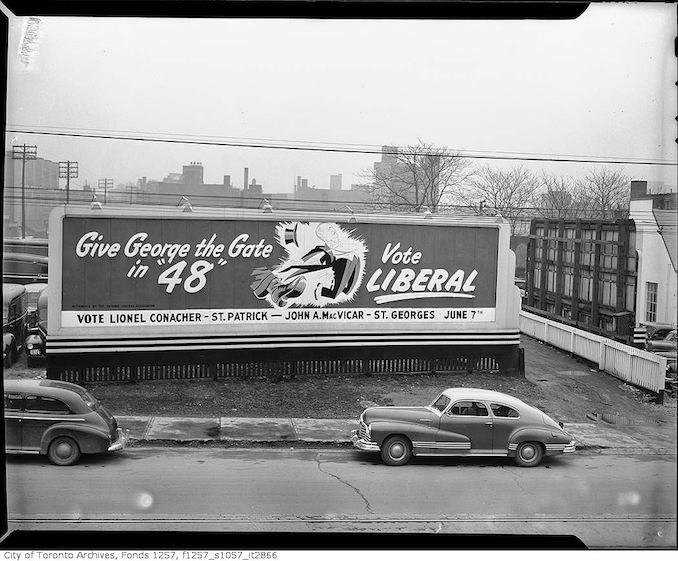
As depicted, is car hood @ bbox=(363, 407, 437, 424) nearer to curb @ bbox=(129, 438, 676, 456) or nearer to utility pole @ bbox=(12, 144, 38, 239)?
curb @ bbox=(129, 438, 676, 456)

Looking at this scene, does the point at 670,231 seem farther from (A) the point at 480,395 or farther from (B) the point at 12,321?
(B) the point at 12,321

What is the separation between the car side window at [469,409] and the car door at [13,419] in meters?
1.93

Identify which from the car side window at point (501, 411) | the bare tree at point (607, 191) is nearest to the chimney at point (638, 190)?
the bare tree at point (607, 191)

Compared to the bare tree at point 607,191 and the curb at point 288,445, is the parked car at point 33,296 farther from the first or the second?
the bare tree at point 607,191

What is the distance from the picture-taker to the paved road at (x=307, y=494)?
3211mm

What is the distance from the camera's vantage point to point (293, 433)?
10.9 ft

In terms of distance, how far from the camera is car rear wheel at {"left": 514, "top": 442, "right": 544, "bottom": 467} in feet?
10.7

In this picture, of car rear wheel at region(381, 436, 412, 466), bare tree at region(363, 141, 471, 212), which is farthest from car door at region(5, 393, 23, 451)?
bare tree at region(363, 141, 471, 212)

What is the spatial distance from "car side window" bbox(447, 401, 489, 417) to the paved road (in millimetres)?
212

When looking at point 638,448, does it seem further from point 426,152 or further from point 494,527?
point 426,152

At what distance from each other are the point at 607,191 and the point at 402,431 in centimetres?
146

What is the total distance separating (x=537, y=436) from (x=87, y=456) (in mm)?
2049

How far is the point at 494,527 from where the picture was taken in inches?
128

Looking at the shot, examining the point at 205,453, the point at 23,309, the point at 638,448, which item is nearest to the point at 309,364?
the point at 205,453
